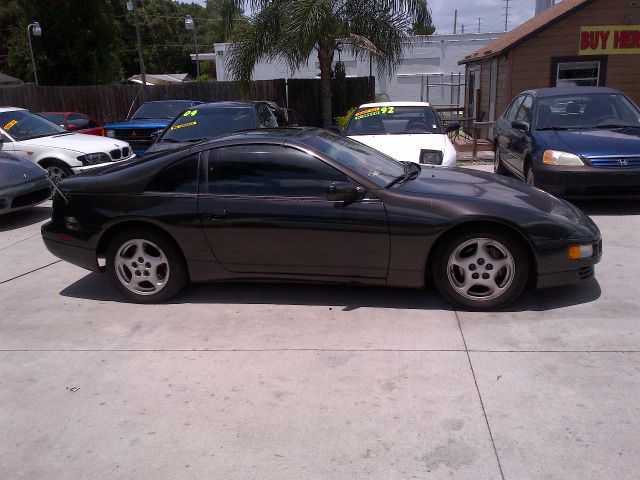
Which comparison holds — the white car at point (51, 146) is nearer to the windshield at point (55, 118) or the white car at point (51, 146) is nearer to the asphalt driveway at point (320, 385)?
the windshield at point (55, 118)

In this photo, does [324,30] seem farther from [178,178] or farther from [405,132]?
[178,178]

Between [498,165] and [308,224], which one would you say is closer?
[308,224]

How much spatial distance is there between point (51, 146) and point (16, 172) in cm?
183

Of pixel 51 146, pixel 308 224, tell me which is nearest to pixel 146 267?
pixel 308 224

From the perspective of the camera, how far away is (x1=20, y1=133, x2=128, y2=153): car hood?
34.4 ft

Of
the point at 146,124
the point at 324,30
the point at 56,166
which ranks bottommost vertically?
the point at 56,166

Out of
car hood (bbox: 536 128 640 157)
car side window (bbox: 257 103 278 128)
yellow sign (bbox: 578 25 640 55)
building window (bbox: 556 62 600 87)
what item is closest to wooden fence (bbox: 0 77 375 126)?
building window (bbox: 556 62 600 87)

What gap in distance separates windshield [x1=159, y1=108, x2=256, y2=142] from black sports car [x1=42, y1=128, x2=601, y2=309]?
3998mm

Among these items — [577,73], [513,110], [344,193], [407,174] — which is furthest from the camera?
[577,73]

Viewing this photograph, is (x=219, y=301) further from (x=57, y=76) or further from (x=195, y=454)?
(x=57, y=76)

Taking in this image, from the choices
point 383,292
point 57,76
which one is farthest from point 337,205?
point 57,76

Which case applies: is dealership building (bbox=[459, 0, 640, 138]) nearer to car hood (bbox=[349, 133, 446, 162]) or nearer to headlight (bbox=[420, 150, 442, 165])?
car hood (bbox=[349, 133, 446, 162])

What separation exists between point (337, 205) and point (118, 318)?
6.56ft

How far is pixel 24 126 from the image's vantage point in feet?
36.4
